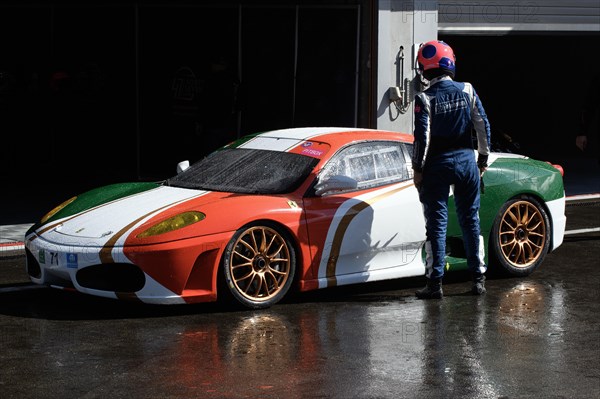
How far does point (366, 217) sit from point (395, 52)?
7169mm

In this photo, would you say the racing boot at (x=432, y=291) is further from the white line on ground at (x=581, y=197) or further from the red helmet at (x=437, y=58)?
the white line on ground at (x=581, y=197)

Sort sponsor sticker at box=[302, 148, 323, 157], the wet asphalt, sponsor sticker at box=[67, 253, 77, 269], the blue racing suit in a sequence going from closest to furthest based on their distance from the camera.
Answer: the wet asphalt → sponsor sticker at box=[67, 253, 77, 269] → the blue racing suit → sponsor sticker at box=[302, 148, 323, 157]

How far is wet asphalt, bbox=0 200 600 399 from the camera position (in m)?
6.42

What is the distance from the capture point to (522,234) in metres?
9.80

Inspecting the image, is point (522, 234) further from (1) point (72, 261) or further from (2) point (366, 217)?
(1) point (72, 261)

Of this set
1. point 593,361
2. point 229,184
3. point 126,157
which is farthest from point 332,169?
point 126,157

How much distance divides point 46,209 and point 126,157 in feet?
17.5

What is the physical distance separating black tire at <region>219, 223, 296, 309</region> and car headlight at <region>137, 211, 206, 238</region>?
290 mm

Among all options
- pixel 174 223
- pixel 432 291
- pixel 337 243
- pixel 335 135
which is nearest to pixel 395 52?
pixel 335 135

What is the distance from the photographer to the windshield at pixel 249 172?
29.0 feet

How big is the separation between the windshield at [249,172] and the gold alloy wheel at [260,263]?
461 millimetres

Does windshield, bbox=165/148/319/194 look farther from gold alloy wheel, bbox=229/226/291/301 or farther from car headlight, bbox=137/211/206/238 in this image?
car headlight, bbox=137/211/206/238

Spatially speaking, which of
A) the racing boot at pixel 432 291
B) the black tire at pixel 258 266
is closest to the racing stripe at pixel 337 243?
the black tire at pixel 258 266

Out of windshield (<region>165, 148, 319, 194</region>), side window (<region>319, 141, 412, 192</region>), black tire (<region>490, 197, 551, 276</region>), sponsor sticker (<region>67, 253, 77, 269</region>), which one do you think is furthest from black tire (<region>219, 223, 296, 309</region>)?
black tire (<region>490, 197, 551, 276</region>)
